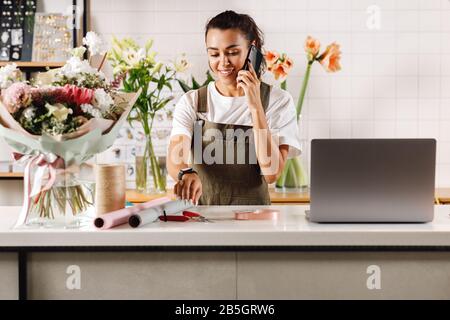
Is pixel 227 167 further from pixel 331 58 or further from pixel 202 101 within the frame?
pixel 331 58

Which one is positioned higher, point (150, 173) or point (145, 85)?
point (145, 85)

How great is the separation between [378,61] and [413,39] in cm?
25

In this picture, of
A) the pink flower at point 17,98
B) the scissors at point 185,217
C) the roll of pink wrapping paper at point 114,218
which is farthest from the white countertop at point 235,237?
the pink flower at point 17,98

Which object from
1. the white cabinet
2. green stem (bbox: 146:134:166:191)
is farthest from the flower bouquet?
green stem (bbox: 146:134:166:191)

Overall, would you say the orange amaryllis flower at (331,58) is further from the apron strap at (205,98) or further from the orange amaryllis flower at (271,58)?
the apron strap at (205,98)

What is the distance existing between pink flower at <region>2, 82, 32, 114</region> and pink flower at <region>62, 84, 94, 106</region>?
0.11 m

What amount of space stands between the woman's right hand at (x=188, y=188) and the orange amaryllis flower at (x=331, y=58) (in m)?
1.60

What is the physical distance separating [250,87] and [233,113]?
0.21 m

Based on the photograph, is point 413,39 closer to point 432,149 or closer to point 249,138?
point 249,138

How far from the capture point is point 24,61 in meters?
3.60

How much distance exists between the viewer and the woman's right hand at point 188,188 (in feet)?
6.97

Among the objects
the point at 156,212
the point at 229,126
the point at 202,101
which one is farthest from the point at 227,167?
the point at 156,212

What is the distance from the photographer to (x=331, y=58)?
3447mm
